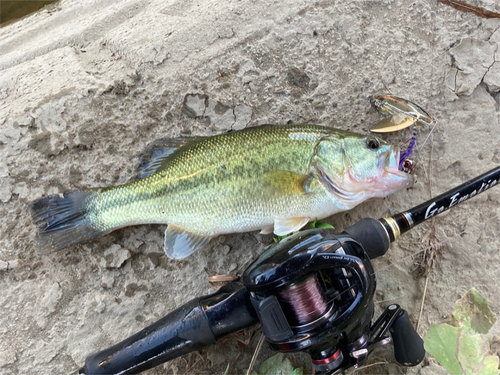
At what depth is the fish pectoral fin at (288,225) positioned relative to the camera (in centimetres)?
229

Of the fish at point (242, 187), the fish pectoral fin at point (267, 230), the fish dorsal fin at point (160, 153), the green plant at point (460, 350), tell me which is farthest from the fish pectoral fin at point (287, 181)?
the green plant at point (460, 350)

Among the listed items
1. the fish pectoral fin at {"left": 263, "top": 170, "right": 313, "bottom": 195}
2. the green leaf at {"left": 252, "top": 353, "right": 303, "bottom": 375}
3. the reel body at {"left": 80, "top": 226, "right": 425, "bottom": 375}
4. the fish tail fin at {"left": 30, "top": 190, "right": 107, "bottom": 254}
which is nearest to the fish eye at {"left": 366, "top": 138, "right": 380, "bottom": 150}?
the fish pectoral fin at {"left": 263, "top": 170, "right": 313, "bottom": 195}

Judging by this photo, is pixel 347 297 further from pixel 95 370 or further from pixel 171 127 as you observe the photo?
pixel 171 127

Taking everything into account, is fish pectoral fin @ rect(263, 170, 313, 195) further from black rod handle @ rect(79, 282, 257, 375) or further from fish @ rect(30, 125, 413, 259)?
black rod handle @ rect(79, 282, 257, 375)

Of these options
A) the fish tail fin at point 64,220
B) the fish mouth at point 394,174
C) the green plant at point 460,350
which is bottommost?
the green plant at point 460,350

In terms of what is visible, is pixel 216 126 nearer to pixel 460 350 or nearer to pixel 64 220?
pixel 64 220

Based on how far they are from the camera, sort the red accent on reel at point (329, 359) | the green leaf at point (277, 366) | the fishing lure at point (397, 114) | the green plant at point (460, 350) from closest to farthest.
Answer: the green plant at point (460, 350) < the red accent on reel at point (329, 359) < the green leaf at point (277, 366) < the fishing lure at point (397, 114)

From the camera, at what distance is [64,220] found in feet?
7.48

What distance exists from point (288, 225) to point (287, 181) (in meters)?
0.29

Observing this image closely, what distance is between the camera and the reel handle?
1931mm

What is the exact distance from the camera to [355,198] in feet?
7.58

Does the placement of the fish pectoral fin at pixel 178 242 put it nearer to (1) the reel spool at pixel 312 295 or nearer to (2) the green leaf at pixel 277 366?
(1) the reel spool at pixel 312 295

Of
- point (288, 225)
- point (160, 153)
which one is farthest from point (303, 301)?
point (160, 153)

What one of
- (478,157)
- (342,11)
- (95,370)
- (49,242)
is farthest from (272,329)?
(342,11)
